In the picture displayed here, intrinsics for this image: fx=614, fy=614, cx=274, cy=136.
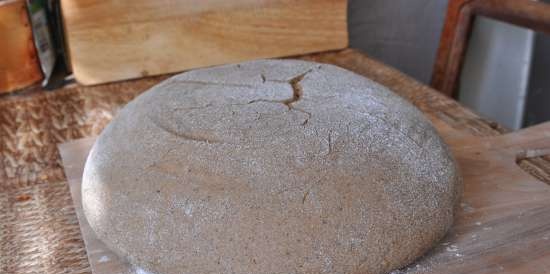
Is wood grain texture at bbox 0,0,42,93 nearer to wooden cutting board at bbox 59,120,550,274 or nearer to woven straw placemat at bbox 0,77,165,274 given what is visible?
woven straw placemat at bbox 0,77,165,274

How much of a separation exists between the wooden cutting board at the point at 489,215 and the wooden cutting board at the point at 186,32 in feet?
1.22

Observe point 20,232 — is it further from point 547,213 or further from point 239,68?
point 547,213

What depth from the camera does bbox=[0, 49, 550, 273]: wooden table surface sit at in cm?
83

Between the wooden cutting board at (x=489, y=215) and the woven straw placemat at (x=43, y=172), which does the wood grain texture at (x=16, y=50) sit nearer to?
the woven straw placemat at (x=43, y=172)

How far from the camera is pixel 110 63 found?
4.89 feet

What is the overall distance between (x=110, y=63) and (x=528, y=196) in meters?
0.99

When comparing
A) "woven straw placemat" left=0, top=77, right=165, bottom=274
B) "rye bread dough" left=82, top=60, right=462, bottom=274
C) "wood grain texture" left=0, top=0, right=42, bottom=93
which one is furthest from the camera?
"wood grain texture" left=0, top=0, right=42, bottom=93

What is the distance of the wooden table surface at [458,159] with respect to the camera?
2.72 feet

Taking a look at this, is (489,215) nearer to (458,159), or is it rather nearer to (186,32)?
(458,159)

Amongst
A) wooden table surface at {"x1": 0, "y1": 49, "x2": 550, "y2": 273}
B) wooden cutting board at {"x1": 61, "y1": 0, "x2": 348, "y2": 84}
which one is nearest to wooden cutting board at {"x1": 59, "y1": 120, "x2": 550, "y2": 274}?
wooden table surface at {"x1": 0, "y1": 49, "x2": 550, "y2": 273}

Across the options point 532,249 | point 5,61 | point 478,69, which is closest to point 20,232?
point 5,61

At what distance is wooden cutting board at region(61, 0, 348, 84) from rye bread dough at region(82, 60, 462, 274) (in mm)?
598

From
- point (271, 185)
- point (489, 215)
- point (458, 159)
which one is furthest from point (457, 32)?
point (271, 185)

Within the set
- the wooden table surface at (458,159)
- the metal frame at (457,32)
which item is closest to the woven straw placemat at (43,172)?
the wooden table surface at (458,159)
